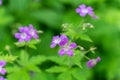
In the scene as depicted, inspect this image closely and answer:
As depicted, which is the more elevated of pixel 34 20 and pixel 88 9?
pixel 34 20

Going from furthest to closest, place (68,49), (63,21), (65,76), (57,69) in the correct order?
(63,21) < (57,69) < (65,76) < (68,49)

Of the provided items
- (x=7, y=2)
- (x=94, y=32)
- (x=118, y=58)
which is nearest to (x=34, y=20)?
(x=7, y=2)

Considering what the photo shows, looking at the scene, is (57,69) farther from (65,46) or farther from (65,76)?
(65,46)

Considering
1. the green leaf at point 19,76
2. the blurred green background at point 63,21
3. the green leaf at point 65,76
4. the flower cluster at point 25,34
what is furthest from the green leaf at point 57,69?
the blurred green background at point 63,21

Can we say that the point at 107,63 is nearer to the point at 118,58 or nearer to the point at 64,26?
the point at 118,58

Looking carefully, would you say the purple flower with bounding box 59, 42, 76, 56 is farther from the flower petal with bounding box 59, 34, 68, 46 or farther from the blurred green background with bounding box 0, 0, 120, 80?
the blurred green background with bounding box 0, 0, 120, 80

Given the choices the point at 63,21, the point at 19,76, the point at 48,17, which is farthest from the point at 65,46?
the point at 48,17

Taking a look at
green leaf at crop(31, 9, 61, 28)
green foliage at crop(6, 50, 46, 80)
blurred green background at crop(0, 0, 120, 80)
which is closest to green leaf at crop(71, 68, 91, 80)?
green foliage at crop(6, 50, 46, 80)

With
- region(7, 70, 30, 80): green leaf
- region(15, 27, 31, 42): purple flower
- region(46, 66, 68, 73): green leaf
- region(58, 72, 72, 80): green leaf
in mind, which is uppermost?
region(15, 27, 31, 42): purple flower
